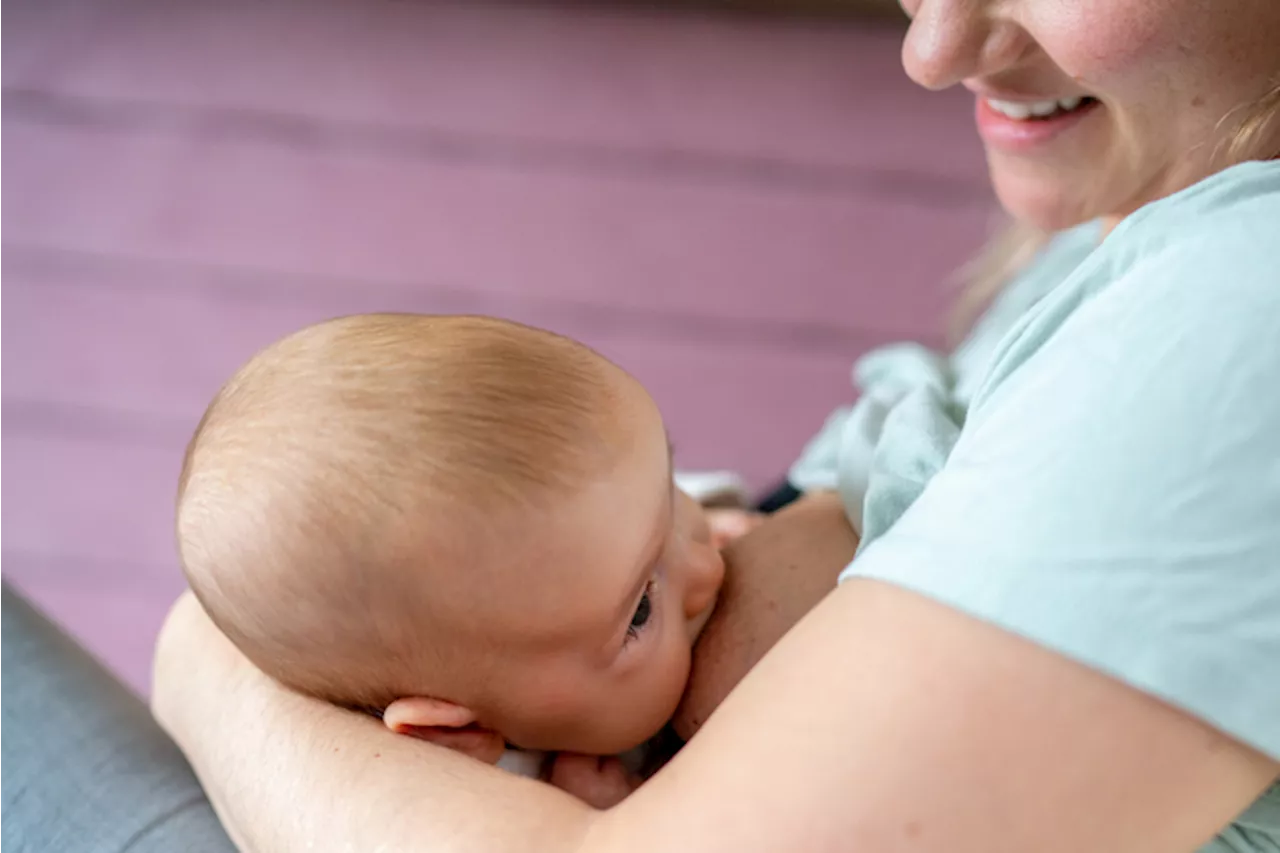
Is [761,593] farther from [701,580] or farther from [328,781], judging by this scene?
[328,781]

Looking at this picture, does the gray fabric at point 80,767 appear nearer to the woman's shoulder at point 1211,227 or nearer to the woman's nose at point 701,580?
the woman's nose at point 701,580

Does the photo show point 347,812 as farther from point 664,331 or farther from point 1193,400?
point 664,331

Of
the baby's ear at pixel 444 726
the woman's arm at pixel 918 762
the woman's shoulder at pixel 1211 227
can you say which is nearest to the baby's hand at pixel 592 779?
the baby's ear at pixel 444 726

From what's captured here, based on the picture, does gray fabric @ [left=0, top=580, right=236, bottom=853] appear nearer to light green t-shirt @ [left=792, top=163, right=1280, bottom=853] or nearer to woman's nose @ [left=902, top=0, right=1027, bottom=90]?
light green t-shirt @ [left=792, top=163, right=1280, bottom=853]

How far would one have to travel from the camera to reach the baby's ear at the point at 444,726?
593 millimetres

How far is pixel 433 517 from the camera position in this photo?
54 centimetres

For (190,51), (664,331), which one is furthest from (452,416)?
(190,51)

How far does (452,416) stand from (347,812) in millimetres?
195

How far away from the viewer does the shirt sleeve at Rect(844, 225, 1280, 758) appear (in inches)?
16.4

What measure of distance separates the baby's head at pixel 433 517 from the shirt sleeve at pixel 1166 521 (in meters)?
0.20

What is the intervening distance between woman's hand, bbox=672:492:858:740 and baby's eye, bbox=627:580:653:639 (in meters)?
0.07

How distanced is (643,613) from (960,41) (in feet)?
1.24

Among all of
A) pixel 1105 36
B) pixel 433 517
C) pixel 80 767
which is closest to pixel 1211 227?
pixel 1105 36

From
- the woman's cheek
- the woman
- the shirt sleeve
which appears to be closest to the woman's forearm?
the woman
